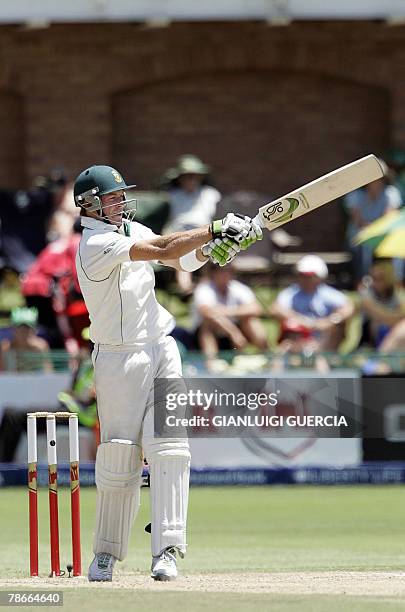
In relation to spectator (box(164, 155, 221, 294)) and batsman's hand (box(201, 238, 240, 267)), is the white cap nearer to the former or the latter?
spectator (box(164, 155, 221, 294))

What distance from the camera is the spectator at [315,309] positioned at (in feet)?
39.5

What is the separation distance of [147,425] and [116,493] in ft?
1.06

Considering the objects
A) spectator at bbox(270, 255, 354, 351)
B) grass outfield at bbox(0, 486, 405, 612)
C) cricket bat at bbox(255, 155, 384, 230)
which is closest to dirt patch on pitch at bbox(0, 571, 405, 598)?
grass outfield at bbox(0, 486, 405, 612)

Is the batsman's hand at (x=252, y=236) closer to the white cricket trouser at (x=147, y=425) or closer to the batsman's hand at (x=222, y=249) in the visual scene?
the batsman's hand at (x=222, y=249)

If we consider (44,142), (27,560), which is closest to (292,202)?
(27,560)

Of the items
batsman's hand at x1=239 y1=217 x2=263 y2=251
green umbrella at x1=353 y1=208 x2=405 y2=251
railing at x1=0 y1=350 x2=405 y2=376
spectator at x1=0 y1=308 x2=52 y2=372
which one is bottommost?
railing at x1=0 y1=350 x2=405 y2=376

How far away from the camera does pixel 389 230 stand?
12.0 m

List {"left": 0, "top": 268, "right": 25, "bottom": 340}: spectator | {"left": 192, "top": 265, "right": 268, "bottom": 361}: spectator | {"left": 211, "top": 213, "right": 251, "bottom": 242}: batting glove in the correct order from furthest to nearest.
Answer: {"left": 0, "top": 268, "right": 25, "bottom": 340}: spectator < {"left": 192, "top": 265, "right": 268, "bottom": 361}: spectator < {"left": 211, "top": 213, "right": 251, "bottom": 242}: batting glove

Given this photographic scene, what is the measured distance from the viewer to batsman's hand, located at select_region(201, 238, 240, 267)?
6363 mm

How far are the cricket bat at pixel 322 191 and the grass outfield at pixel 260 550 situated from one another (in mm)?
1488

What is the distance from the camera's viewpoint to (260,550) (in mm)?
8180

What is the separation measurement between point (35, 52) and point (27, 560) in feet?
31.0

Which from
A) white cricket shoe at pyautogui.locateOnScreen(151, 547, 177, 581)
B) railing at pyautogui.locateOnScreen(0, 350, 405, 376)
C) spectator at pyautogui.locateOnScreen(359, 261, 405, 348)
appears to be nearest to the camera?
white cricket shoe at pyautogui.locateOnScreen(151, 547, 177, 581)

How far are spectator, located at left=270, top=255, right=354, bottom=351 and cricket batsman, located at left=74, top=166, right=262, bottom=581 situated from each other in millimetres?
5322
